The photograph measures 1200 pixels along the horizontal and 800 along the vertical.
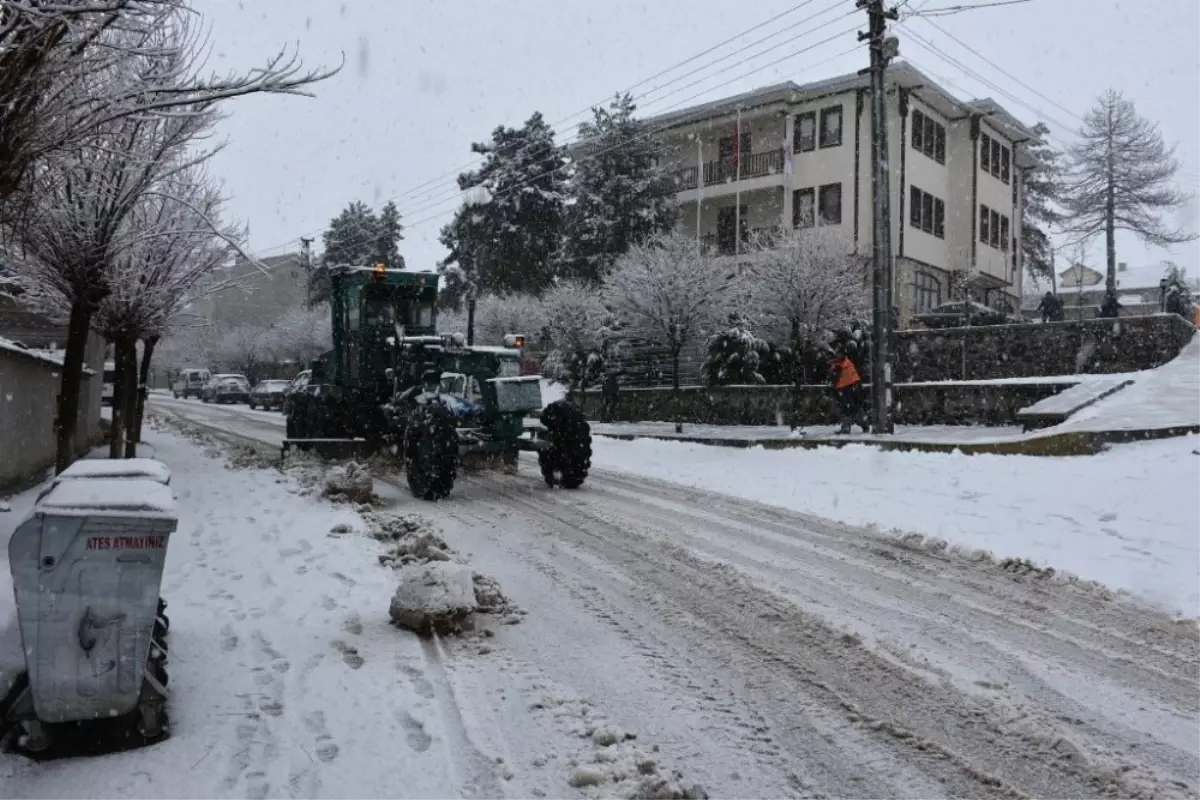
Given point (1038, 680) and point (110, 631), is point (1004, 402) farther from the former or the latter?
point (110, 631)

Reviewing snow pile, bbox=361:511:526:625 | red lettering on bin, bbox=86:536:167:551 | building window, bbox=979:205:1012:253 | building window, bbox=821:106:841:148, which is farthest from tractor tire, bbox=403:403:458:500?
building window, bbox=979:205:1012:253

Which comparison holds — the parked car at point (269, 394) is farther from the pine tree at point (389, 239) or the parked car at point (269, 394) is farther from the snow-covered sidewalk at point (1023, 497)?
the snow-covered sidewalk at point (1023, 497)

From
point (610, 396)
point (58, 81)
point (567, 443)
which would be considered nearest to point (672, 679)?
point (58, 81)

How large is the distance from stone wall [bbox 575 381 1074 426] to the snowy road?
35.3 feet

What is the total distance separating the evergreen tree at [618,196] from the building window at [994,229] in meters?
12.2

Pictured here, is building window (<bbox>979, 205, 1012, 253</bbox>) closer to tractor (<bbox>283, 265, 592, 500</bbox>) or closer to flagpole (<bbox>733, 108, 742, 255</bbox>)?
flagpole (<bbox>733, 108, 742, 255</bbox>)

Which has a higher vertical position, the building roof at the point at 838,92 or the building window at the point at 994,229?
the building roof at the point at 838,92

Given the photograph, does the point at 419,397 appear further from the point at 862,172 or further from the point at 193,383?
the point at 193,383

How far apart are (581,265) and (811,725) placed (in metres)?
32.1

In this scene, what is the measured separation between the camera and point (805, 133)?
3216 centimetres

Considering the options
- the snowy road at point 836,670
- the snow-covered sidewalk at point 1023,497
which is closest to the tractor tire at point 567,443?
the snow-covered sidewalk at point 1023,497

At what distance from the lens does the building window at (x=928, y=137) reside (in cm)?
3174

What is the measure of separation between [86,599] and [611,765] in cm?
226

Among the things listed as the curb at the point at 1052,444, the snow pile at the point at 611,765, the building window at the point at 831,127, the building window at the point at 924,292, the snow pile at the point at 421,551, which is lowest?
the snow pile at the point at 611,765
